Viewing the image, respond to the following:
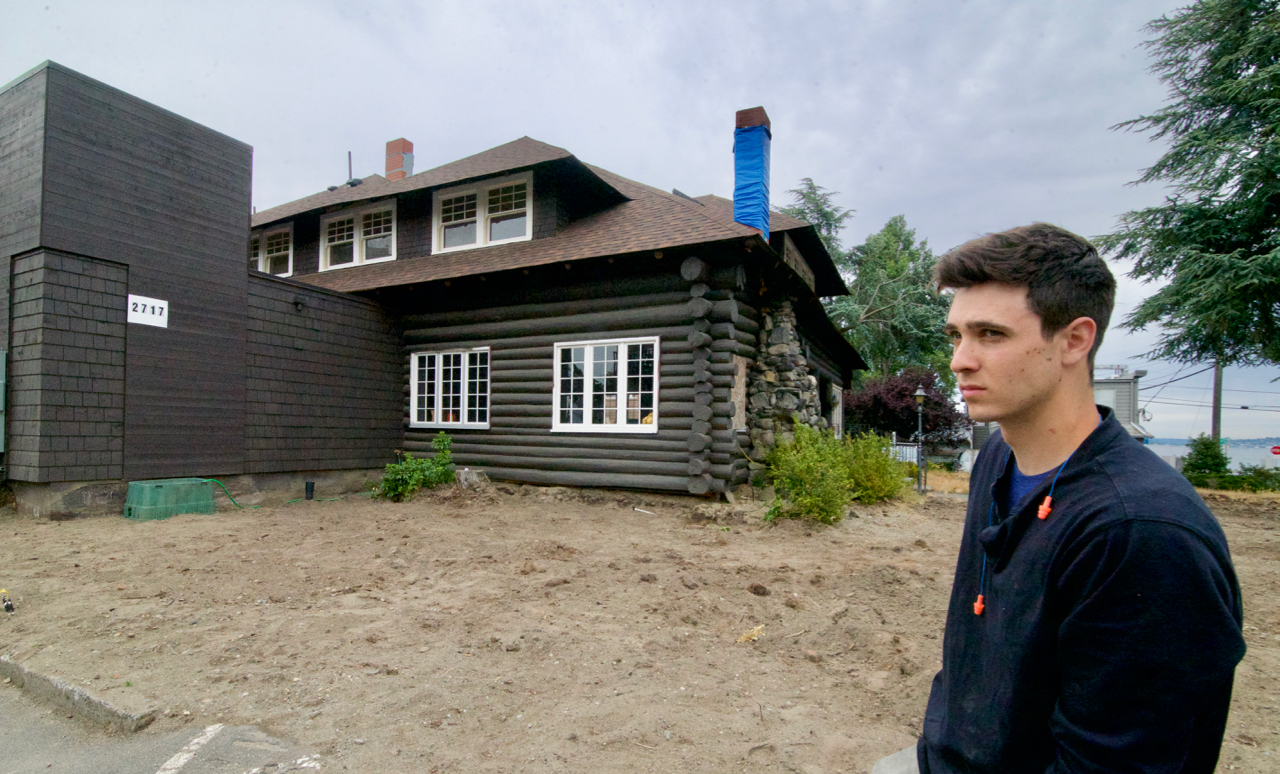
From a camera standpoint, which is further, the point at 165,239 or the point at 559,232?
the point at 559,232

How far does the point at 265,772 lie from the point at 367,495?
902 centimetres

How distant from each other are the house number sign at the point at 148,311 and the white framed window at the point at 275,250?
717 centimetres

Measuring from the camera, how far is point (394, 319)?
12625 millimetres

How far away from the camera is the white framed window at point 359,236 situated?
14.1 metres

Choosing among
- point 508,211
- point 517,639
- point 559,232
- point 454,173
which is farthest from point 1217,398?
point 517,639

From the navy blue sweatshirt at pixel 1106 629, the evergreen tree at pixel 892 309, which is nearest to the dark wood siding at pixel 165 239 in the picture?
the navy blue sweatshirt at pixel 1106 629

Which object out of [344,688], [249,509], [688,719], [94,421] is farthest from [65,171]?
[688,719]

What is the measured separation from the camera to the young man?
971 millimetres

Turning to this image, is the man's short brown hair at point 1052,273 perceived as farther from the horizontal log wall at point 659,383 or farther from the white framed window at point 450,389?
the white framed window at point 450,389

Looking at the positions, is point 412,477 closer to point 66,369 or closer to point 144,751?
point 66,369

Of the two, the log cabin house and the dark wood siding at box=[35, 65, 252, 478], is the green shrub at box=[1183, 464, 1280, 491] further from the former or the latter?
the dark wood siding at box=[35, 65, 252, 478]

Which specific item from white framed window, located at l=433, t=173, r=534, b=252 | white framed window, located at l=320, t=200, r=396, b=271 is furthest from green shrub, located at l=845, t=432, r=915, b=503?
white framed window, located at l=320, t=200, r=396, b=271

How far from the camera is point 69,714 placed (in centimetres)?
354

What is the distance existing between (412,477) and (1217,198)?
1958cm
